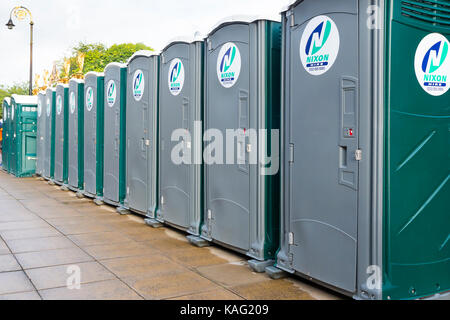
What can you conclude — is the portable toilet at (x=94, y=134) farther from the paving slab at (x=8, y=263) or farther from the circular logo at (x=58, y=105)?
the paving slab at (x=8, y=263)

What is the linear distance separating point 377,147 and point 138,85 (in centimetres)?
499

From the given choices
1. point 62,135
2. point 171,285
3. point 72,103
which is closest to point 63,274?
point 171,285

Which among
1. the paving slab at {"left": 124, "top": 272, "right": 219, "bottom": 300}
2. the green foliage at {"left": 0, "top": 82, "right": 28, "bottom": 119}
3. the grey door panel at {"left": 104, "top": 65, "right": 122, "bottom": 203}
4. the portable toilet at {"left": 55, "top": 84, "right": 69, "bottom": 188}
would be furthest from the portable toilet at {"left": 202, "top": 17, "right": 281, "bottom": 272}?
the green foliage at {"left": 0, "top": 82, "right": 28, "bottom": 119}

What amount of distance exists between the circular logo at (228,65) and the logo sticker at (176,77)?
3.34ft

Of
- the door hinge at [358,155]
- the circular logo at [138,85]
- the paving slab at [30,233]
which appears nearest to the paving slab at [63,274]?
the paving slab at [30,233]

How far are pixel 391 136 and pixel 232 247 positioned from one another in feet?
8.33

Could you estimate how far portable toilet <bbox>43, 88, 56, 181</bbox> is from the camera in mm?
12945

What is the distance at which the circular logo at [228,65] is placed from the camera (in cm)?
531

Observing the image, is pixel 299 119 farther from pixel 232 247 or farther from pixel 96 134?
pixel 96 134

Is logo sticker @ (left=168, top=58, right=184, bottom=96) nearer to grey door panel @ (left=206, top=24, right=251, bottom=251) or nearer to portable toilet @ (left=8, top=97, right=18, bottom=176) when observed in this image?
grey door panel @ (left=206, top=24, right=251, bottom=251)

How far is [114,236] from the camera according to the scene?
6.67 meters

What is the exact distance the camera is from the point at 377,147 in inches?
144

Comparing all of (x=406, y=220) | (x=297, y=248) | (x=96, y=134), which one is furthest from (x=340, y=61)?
(x=96, y=134)

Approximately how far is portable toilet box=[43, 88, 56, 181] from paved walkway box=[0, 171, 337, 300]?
17.4 feet
